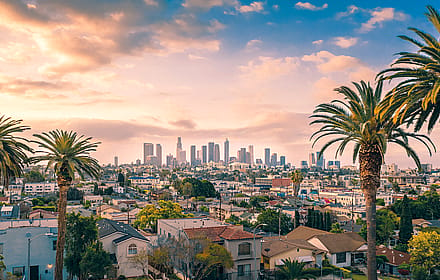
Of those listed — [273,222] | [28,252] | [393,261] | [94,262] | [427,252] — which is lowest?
[393,261]

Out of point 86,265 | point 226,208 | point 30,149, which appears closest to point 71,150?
point 30,149

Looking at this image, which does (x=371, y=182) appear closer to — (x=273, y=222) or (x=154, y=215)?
(x=154, y=215)

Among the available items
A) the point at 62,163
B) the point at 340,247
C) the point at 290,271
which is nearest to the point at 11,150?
the point at 62,163

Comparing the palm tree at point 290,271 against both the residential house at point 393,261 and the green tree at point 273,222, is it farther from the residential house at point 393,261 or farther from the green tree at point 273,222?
the green tree at point 273,222

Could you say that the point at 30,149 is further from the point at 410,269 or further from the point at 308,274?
the point at 410,269

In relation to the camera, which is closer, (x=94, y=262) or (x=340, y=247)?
(x=94, y=262)

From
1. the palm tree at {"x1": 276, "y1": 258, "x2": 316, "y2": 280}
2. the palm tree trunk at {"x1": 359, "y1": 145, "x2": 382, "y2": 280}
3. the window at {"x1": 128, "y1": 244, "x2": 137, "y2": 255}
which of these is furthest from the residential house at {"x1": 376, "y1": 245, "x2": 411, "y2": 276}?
the palm tree trunk at {"x1": 359, "y1": 145, "x2": 382, "y2": 280}

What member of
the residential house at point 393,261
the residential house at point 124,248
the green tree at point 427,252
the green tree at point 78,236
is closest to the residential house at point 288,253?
the residential house at point 393,261

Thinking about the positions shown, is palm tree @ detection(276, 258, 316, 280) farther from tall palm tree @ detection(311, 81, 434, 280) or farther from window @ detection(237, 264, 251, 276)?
tall palm tree @ detection(311, 81, 434, 280)
